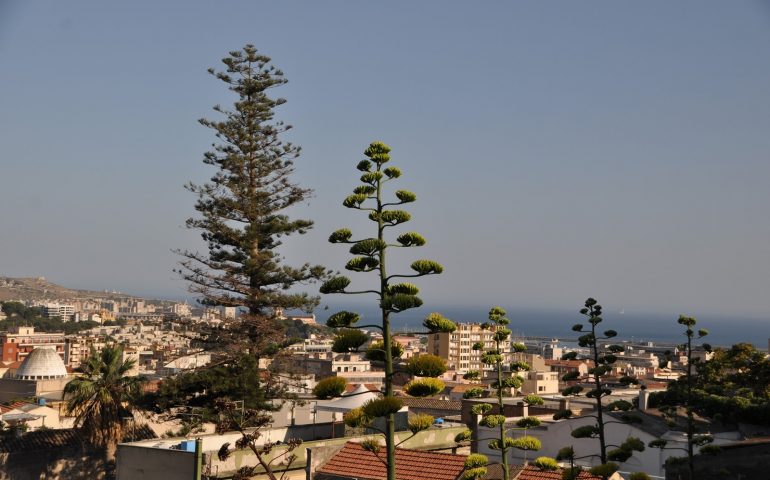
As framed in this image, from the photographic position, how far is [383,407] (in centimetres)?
1076

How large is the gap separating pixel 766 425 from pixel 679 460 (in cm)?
1337

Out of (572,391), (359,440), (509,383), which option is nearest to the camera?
(509,383)

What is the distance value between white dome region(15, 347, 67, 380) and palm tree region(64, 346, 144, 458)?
37405mm

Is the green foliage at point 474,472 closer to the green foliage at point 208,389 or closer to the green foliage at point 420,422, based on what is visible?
the green foliage at point 420,422

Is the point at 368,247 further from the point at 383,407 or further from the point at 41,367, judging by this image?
the point at 41,367

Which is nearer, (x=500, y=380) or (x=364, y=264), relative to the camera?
(x=364, y=264)

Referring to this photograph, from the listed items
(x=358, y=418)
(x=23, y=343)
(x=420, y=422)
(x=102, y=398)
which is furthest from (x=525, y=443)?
(x=23, y=343)

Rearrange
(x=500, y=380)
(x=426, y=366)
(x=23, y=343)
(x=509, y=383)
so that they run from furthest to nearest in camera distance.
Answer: (x=23, y=343) → (x=509, y=383) → (x=500, y=380) → (x=426, y=366)

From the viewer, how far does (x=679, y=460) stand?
19250 mm

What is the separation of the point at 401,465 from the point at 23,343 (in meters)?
120

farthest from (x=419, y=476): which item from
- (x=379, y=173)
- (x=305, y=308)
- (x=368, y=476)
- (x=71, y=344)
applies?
(x=71, y=344)

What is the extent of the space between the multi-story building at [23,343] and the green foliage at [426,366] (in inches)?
3770

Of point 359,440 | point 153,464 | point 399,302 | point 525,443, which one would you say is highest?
point 399,302

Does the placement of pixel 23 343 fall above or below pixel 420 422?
above
